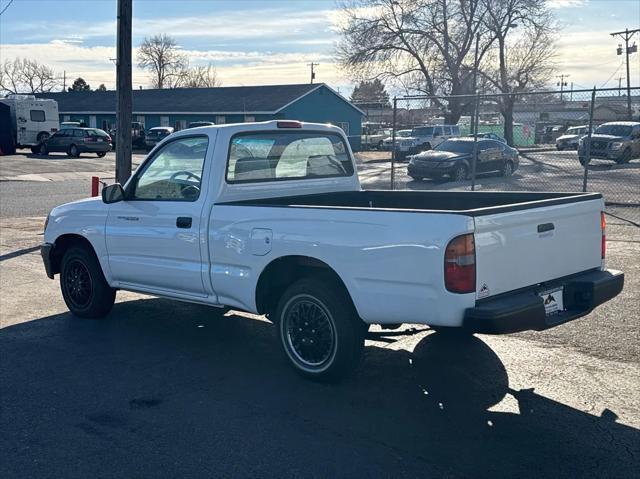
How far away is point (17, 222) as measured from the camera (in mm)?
15109

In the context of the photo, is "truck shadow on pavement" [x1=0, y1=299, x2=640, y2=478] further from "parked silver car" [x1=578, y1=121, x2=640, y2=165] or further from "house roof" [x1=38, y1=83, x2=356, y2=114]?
"house roof" [x1=38, y1=83, x2=356, y2=114]

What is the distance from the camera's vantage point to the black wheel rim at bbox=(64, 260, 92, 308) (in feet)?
24.1

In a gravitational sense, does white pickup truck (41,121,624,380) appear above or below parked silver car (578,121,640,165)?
below

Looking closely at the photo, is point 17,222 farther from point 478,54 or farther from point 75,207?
point 478,54

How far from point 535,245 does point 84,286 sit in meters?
4.52

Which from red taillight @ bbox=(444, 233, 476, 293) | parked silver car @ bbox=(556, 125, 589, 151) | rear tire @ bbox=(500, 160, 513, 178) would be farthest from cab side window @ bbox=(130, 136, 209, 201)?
rear tire @ bbox=(500, 160, 513, 178)

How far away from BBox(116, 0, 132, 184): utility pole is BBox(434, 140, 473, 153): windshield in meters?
12.5

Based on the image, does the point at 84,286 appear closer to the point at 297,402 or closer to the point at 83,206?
the point at 83,206

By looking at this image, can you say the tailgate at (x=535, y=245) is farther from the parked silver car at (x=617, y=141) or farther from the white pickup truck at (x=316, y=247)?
the parked silver car at (x=617, y=141)

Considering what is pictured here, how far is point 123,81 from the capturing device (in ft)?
40.9

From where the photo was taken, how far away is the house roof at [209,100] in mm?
48250

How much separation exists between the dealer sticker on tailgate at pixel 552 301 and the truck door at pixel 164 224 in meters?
2.67

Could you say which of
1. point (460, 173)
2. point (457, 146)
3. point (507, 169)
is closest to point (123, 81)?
point (460, 173)

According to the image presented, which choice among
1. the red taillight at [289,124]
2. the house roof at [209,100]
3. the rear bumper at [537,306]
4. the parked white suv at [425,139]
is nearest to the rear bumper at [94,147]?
the house roof at [209,100]
